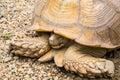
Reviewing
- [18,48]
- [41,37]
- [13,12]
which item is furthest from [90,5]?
[13,12]

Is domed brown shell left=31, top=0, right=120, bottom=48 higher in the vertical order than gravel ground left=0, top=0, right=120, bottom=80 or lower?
higher

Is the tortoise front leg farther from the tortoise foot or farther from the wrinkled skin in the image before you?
the tortoise foot

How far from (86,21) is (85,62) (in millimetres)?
358

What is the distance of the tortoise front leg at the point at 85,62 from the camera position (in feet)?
8.51

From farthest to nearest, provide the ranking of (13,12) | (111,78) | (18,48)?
(13,12)
(18,48)
(111,78)

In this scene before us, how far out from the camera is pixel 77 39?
2.72m

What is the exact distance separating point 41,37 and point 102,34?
0.59 m

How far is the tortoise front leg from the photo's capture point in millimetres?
2594

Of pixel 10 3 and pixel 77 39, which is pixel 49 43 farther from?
pixel 10 3

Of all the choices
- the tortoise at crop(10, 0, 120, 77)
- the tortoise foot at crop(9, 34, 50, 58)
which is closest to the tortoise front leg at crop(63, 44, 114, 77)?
the tortoise at crop(10, 0, 120, 77)

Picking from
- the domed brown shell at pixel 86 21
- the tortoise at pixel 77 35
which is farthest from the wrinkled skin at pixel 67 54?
the domed brown shell at pixel 86 21

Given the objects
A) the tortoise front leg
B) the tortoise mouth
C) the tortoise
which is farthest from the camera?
the tortoise mouth

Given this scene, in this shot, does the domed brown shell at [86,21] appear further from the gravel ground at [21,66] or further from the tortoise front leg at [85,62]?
the gravel ground at [21,66]

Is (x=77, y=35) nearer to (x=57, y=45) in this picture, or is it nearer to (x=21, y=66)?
(x=57, y=45)
